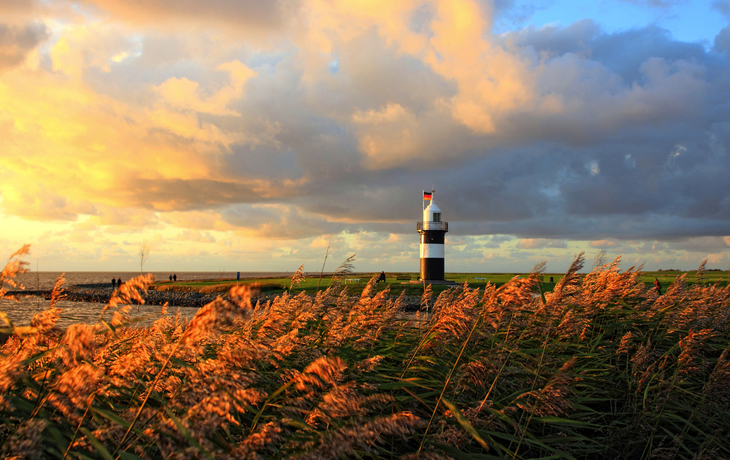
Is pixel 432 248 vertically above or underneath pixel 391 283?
above

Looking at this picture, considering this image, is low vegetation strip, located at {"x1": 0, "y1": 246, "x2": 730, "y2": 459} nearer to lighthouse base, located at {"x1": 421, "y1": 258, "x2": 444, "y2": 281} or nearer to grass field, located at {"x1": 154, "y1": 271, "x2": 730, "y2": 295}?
grass field, located at {"x1": 154, "y1": 271, "x2": 730, "y2": 295}

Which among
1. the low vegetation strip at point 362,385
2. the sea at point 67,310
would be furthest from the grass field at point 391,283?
the sea at point 67,310

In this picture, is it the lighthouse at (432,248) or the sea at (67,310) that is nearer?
the sea at (67,310)

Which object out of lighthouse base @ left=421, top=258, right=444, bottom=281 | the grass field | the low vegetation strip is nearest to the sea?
the low vegetation strip

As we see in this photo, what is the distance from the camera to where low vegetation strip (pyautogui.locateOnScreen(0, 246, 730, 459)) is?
6.67 feet

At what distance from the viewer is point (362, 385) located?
Result: 3.18 metres

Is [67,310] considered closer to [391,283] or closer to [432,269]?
[391,283]

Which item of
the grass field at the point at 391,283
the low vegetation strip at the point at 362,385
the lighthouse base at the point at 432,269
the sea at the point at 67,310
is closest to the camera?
the low vegetation strip at the point at 362,385

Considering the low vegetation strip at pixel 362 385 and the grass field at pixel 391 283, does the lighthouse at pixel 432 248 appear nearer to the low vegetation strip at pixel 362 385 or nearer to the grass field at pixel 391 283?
the grass field at pixel 391 283

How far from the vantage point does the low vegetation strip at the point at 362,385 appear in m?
2.03

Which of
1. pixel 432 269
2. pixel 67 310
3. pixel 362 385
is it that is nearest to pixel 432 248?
pixel 432 269

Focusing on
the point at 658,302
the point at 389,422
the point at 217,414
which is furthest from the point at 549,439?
the point at 658,302

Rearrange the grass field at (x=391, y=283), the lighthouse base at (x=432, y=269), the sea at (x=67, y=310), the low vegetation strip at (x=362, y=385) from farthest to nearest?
the lighthouse base at (x=432, y=269) < the grass field at (x=391, y=283) < the sea at (x=67, y=310) < the low vegetation strip at (x=362, y=385)

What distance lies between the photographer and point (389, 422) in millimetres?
2041
